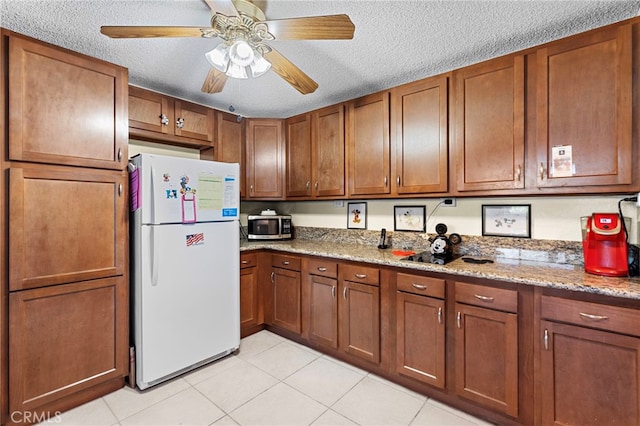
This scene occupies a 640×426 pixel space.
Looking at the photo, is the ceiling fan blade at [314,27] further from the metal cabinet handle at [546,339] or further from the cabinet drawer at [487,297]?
the metal cabinet handle at [546,339]

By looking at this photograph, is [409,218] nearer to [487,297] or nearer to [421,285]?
[421,285]

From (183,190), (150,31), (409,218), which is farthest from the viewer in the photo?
(409,218)

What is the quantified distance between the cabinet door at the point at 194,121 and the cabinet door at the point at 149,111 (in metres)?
0.07

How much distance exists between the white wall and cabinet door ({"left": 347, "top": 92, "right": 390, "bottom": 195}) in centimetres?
37

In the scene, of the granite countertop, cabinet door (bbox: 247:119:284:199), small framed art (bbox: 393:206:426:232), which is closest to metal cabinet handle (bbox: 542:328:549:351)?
the granite countertop

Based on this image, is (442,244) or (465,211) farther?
(465,211)

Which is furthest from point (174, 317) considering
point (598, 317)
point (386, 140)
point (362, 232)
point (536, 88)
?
point (536, 88)

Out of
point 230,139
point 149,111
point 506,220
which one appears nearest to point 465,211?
point 506,220

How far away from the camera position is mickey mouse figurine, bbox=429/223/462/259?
2.20 metres

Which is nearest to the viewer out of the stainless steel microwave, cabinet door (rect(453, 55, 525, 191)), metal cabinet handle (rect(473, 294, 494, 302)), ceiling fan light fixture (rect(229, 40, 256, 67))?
ceiling fan light fixture (rect(229, 40, 256, 67))

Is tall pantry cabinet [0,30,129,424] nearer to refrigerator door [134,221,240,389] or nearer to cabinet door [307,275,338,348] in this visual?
refrigerator door [134,221,240,389]

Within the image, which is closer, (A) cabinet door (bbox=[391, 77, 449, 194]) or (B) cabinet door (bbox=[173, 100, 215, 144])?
(A) cabinet door (bbox=[391, 77, 449, 194])

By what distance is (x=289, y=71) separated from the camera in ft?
5.65

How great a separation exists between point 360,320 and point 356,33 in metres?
1.97
